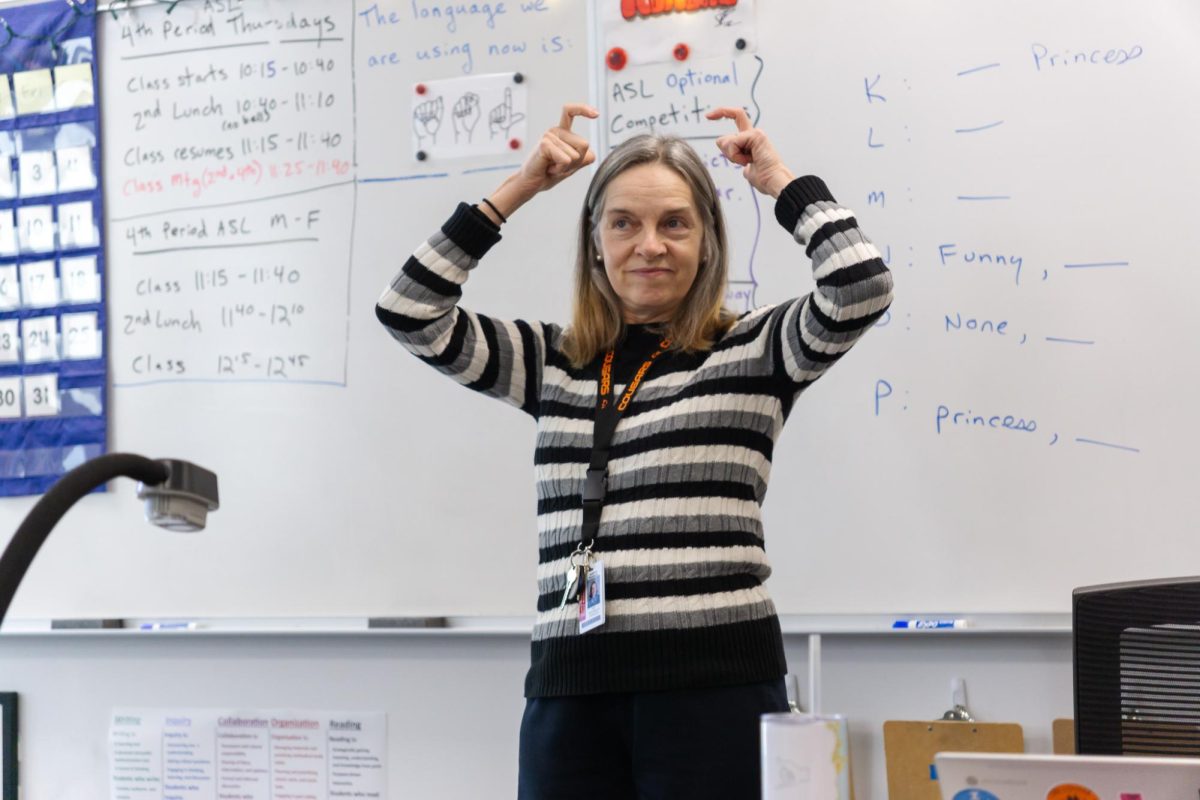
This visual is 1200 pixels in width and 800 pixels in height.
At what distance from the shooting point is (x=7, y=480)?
105 inches

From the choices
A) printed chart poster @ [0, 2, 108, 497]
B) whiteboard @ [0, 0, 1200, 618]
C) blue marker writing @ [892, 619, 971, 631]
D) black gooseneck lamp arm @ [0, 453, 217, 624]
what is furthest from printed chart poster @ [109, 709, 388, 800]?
black gooseneck lamp arm @ [0, 453, 217, 624]

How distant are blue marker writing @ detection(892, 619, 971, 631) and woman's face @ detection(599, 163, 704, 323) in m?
0.79

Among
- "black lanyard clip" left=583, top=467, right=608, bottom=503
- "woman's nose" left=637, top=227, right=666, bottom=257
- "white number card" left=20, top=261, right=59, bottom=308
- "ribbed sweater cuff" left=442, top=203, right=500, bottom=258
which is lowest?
"black lanyard clip" left=583, top=467, right=608, bottom=503

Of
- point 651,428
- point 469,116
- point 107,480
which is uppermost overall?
point 469,116

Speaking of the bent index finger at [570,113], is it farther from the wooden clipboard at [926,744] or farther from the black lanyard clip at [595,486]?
the wooden clipboard at [926,744]

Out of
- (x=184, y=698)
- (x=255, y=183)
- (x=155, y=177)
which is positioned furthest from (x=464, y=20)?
(x=184, y=698)

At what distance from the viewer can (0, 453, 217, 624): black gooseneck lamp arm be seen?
0.85 metres

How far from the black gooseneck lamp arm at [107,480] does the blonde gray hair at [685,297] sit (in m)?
0.78

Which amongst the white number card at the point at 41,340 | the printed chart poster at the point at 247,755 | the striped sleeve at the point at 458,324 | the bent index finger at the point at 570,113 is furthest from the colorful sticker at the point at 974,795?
the white number card at the point at 41,340

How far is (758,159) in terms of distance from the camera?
65.8 inches

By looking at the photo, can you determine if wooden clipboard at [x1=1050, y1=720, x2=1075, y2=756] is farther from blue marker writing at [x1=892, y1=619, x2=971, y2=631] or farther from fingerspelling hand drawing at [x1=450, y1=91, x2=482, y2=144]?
fingerspelling hand drawing at [x1=450, y1=91, x2=482, y2=144]

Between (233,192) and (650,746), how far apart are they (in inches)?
64.6

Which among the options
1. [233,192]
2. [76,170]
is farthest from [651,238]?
[76,170]

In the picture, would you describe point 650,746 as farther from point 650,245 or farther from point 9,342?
point 9,342
